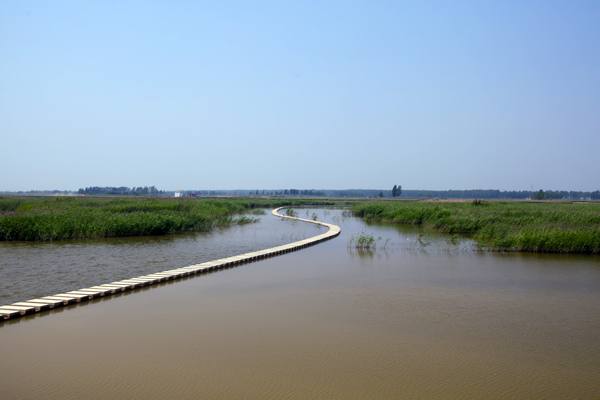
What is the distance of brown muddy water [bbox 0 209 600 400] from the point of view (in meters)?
4.79

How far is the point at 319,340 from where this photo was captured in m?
6.21

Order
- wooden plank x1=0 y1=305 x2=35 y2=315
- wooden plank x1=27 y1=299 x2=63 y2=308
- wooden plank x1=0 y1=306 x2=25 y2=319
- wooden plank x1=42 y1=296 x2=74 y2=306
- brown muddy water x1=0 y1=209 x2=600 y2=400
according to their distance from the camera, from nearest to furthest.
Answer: brown muddy water x1=0 y1=209 x2=600 y2=400
wooden plank x1=0 y1=306 x2=25 y2=319
wooden plank x1=0 y1=305 x2=35 y2=315
wooden plank x1=27 y1=299 x2=63 y2=308
wooden plank x1=42 y1=296 x2=74 y2=306

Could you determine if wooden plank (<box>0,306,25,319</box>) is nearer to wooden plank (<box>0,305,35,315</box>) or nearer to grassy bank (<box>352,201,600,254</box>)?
wooden plank (<box>0,305,35,315</box>)

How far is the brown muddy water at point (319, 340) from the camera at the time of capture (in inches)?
189

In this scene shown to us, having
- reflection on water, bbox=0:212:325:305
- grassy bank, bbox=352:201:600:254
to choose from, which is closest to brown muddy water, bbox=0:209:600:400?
reflection on water, bbox=0:212:325:305

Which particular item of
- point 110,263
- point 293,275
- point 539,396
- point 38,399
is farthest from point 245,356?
point 110,263

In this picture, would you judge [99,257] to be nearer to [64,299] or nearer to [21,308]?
[64,299]

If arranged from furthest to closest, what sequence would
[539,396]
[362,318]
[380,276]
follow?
[380,276], [362,318], [539,396]

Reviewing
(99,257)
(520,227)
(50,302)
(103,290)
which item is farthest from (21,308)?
(520,227)

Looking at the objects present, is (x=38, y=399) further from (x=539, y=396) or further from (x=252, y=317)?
(x=539, y=396)

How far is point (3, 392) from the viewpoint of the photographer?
4.48m

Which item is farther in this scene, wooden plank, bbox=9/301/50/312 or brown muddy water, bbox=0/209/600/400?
wooden plank, bbox=9/301/50/312

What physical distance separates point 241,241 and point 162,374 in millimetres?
13026

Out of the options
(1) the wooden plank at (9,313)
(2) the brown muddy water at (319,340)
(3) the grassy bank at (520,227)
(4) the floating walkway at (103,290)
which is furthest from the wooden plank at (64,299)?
(3) the grassy bank at (520,227)
